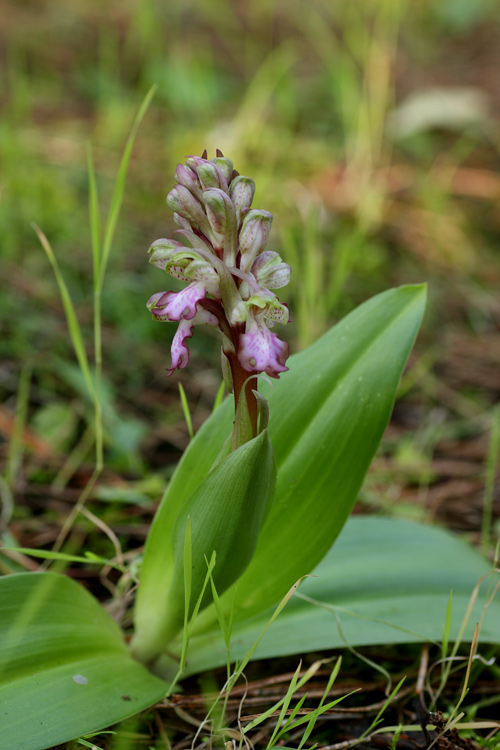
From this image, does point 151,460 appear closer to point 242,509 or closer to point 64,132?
point 242,509

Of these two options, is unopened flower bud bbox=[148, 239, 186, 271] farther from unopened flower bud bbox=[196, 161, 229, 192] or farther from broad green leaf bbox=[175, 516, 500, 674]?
broad green leaf bbox=[175, 516, 500, 674]

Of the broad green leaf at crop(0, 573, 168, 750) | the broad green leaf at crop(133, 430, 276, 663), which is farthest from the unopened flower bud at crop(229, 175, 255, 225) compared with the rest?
the broad green leaf at crop(0, 573, 168, 750)

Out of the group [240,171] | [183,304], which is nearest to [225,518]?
[183,304]

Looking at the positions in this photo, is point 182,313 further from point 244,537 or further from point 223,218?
point 244,537

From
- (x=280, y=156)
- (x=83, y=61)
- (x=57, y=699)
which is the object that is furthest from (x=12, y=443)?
(x=83, y=61)

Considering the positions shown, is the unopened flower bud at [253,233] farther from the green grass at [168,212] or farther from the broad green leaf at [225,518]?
the green grass at [168,212]

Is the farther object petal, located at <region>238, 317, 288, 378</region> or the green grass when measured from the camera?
the green grass
